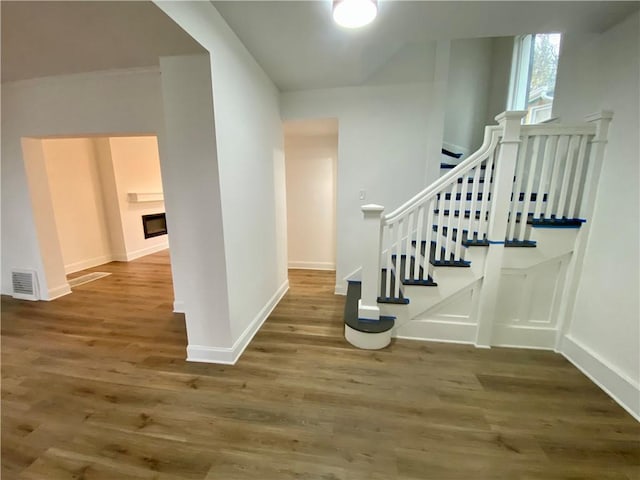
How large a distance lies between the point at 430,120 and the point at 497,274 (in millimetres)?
1755

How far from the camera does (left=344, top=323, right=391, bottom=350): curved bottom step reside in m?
2.14

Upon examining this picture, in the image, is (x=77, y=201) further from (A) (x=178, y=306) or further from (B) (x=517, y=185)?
(B) (x=517, y=185)

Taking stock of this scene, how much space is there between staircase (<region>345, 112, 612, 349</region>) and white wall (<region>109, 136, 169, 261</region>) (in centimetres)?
464

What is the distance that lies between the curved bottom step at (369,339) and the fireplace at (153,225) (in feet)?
16.1

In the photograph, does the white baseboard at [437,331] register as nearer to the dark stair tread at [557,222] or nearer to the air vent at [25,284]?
the dark stair tread at [557,222]

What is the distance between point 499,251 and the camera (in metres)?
2.05

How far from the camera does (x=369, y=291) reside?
2.25 metres

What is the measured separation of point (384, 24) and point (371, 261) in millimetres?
1772

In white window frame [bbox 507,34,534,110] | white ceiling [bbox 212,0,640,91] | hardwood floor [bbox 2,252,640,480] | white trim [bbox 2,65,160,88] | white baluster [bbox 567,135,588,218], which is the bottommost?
hardwood floor [bbox 2,252,640,480]

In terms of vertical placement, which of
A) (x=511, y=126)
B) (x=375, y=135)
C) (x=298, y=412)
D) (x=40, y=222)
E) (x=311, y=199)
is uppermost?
(x=375, y=135)

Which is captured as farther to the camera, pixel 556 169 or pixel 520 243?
pixel 520 243

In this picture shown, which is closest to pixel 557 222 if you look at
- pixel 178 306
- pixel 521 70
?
pixel 521 70

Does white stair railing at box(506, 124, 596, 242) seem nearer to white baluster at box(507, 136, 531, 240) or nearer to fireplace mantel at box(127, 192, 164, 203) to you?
white baluster at box(507, 136, 531, 240)

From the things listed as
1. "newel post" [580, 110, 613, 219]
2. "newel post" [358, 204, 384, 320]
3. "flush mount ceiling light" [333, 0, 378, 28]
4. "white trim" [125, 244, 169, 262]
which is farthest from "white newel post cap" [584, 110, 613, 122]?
"white trim" [125, 244, 169, 262]
